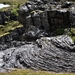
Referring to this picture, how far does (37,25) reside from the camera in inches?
3588

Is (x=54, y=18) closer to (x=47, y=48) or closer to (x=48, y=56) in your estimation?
(x=47, y=48)

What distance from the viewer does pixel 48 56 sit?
195 ft

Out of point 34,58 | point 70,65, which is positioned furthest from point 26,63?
point 70,65

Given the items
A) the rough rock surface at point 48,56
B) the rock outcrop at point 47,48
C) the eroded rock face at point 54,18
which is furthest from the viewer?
the eroded rock face at point 54,18

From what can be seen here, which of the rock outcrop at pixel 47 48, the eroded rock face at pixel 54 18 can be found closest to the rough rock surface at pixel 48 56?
the rock outcrop at pixel 47 48

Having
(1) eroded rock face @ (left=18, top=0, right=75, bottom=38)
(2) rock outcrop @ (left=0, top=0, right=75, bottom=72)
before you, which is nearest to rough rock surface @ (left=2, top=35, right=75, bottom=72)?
(2) rock outcrop @ (left=0, top=0, right=75, bottom=72)

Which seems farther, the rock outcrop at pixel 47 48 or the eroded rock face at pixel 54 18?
the eroded rock face at pixel 54 18

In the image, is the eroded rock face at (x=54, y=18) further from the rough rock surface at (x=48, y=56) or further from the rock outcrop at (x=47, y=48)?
the rough rock surface at (x=48, y=56)

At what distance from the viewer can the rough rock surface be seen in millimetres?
55653

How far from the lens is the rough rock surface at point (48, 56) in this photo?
5565cm

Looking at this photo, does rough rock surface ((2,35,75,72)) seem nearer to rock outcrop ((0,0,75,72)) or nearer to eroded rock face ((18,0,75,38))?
rock outcrop ((0,0,75,72))

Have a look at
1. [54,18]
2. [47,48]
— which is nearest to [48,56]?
[47,48]

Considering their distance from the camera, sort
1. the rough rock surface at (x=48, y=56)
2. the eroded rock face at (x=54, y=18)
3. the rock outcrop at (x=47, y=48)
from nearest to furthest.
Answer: the rough rock surface at (x=48, y=56)
the rock outcrop at (x=47, y=48)
the eroded rock face at (x=54, y=18)

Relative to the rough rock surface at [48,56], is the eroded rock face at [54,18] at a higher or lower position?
higher
